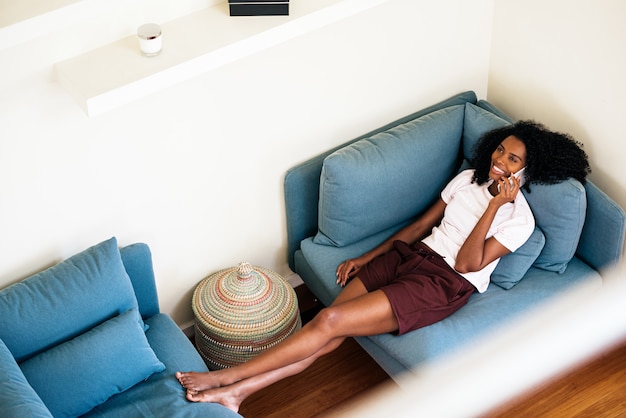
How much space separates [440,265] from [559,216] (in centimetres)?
43

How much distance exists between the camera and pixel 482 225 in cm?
240

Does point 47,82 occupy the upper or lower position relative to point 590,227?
upper

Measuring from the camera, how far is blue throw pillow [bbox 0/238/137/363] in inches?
82.7

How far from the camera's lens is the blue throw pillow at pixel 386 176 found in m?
2.54

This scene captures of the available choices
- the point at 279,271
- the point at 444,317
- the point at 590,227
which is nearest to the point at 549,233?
the point at 590,227

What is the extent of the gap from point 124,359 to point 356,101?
1.25 metres

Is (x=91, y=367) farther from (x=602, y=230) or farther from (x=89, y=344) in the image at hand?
(x=602, y=230)

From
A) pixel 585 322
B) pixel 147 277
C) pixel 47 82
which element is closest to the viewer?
pixel 585 322

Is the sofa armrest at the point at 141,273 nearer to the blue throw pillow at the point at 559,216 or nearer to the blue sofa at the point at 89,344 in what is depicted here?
the blue sofa at the point at 89,344

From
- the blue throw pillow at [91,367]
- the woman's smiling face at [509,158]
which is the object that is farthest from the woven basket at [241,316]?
the woman's smiling face at [509,158]

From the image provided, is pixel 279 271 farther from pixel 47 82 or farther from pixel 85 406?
pixel 47 82

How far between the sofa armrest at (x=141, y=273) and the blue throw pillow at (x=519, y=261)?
120 centimetres

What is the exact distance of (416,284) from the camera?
7.93ft

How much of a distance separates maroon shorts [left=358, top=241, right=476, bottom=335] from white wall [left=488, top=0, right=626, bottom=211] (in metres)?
0.70
